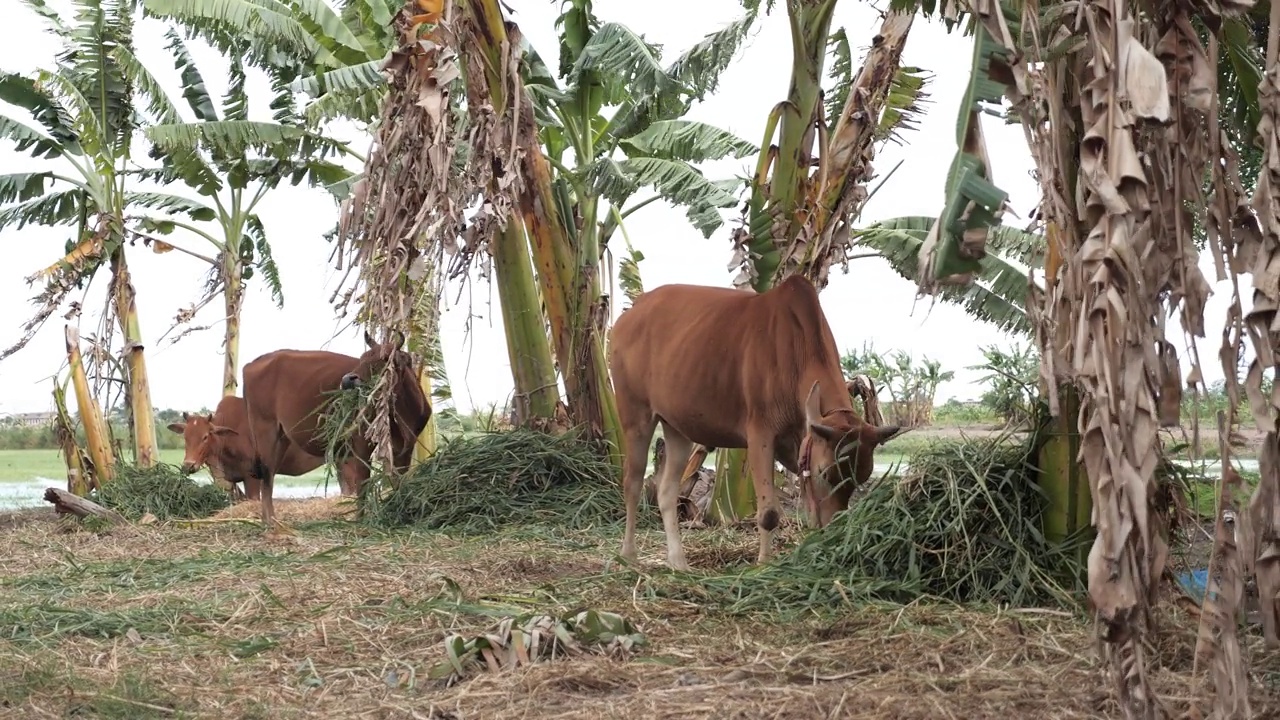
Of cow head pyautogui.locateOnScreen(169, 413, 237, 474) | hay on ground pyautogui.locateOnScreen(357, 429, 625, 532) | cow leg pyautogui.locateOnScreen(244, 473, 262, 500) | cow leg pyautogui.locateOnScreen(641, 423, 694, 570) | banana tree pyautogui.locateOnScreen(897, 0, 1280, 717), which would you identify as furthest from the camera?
cow leg pyautogui.locateOnScreen(244, 473, 262, 500)

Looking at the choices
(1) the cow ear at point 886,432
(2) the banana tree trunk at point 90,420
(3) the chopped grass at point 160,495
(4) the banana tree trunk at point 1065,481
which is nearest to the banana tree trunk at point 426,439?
(3) the chopped grass at point 160,495

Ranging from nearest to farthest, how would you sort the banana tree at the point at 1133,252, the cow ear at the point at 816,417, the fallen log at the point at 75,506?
the banana tree at the point at 1133,252 < the cow ear at the point at 816,417 < the fallen log at the point at 75,506

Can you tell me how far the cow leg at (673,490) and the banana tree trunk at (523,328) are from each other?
3346 millimetres

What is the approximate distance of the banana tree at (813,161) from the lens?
8945mm

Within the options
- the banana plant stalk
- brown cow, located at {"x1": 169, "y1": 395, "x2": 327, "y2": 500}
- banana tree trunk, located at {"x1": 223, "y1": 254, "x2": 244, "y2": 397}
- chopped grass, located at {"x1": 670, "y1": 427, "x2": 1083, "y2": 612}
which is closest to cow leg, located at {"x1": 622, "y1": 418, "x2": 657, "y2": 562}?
chopped grass, located at {"x1": 670, "y1": 427, "x2": 1083, "y2": 612}

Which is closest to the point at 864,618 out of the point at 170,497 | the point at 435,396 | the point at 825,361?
the point at 825,361

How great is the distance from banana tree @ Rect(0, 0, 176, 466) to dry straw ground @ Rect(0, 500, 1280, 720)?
9.59 m

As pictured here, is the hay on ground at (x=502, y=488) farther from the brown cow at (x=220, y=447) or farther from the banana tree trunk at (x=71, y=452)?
the banana tree trunk at (x=71, y=452)

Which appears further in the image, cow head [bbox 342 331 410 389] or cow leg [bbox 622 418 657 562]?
cow head [bbox 342 331 410 389]

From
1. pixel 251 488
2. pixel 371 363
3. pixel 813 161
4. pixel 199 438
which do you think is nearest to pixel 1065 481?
pixel 813 161

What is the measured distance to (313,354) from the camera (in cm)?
1144

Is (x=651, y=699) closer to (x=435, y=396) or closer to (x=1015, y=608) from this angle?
(x=1015, y=608)

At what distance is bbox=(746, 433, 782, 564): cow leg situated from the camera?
705cm

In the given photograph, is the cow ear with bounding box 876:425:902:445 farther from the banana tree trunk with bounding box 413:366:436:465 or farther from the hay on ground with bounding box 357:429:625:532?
the banana tree trunk with bounding box 413:366:436:465
